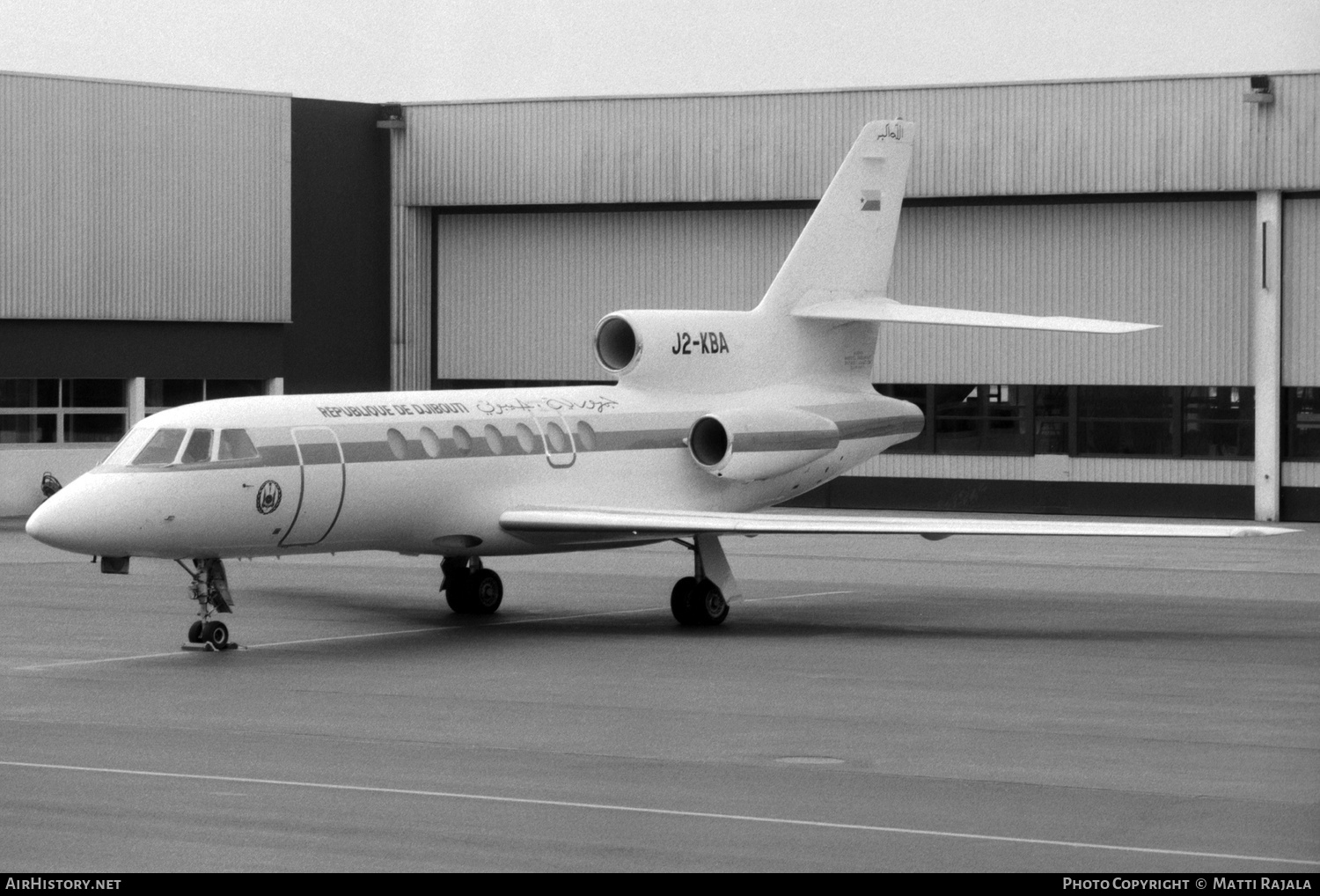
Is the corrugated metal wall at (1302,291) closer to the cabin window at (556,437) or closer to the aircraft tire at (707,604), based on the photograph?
the aircraft tire at (707,604)

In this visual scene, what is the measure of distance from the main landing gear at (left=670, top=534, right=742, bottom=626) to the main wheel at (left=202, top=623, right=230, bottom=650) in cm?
568

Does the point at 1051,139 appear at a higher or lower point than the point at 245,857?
higher

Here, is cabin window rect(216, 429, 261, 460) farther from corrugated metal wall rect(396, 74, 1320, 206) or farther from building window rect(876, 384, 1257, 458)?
building window rect(876, 384, 1257, 458)

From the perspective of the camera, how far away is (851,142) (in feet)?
147

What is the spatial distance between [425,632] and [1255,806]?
42.4ft

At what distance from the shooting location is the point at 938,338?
4522 centimetres

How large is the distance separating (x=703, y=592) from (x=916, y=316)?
501cm

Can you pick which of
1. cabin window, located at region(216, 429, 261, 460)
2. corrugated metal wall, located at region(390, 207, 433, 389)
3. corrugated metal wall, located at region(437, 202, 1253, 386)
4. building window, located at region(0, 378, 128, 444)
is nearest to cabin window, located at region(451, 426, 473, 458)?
cabin window, located at region(216, 429, 261, 460)

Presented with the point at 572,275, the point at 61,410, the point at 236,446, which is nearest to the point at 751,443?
the point at 236,446

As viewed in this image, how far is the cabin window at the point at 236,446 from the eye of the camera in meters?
22.3

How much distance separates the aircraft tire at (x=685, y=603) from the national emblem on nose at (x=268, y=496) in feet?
17.6

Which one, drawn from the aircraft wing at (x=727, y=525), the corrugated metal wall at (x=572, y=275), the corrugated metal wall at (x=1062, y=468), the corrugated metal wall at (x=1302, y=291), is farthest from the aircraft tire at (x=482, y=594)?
the corrugated metal wall at (x=1302, y=291)
